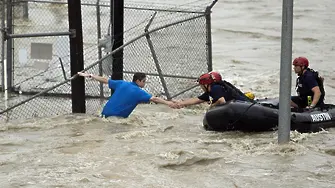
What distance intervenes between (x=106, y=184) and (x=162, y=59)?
610 centimetres

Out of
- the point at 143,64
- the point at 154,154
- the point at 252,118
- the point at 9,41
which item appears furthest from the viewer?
the point at 143,64

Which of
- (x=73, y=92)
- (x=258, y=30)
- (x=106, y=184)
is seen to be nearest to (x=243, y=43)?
(x=258, y=30)

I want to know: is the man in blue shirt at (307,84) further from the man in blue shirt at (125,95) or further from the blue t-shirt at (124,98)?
the blue t-shirt at (124,98)

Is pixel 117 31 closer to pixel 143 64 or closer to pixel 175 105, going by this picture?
pixel 143 64

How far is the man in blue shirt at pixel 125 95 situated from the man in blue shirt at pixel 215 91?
0.58 meters

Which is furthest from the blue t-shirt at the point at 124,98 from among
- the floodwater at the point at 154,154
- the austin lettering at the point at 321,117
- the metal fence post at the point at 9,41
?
the metal fence post at the point at 9,41

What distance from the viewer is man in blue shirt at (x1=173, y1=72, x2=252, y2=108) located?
1188cm

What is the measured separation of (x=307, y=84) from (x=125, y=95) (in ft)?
9.89

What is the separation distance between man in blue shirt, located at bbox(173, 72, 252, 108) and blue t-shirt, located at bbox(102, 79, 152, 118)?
23.6 inches

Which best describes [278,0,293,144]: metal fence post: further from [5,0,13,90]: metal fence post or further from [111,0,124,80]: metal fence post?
[5,0,13,90]: metal fence post

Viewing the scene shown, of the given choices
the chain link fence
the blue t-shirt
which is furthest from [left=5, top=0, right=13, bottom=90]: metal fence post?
the blue t-shirt

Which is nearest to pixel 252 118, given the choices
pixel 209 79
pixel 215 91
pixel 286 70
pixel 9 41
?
pixel 215 91

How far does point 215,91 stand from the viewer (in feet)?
39.2

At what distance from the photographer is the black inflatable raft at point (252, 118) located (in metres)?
11.3
